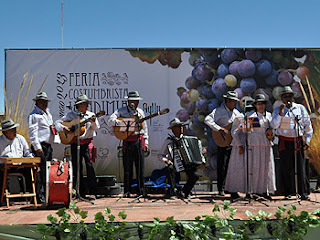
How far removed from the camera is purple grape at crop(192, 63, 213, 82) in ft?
28.7

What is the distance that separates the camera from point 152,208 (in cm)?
612

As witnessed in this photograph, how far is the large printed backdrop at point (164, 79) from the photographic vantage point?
8617 millimetres

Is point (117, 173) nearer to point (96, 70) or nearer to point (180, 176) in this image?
point (180, 176)

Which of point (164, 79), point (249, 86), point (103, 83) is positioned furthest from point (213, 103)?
point (103, 83)

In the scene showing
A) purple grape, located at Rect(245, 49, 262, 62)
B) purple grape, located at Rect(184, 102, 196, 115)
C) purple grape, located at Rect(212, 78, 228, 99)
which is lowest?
purple grape, located at Rect(184, 102, 196, 115)

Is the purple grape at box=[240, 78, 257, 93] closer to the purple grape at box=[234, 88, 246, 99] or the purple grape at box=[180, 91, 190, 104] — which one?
the purple grape at box=[234, 88, 246, 99]

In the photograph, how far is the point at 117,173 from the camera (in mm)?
8633

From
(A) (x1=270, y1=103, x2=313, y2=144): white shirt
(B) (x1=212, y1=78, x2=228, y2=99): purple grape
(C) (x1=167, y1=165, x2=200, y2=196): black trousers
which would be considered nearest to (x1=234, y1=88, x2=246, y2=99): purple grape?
(B) (x1=212, y1=78, x2=228, y2=99): purple grape

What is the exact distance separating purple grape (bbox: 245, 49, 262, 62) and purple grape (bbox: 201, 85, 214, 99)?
100 centimetres

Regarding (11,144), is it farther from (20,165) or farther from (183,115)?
(183,115)

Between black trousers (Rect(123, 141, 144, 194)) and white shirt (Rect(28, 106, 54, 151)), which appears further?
black trousers (Rect(123, 141, 144, 194))

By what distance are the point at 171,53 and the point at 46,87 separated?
8.46ft

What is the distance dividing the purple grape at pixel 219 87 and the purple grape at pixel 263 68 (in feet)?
2.37

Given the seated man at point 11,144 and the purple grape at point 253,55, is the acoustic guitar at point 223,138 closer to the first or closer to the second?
the purple grape at point 253,55
